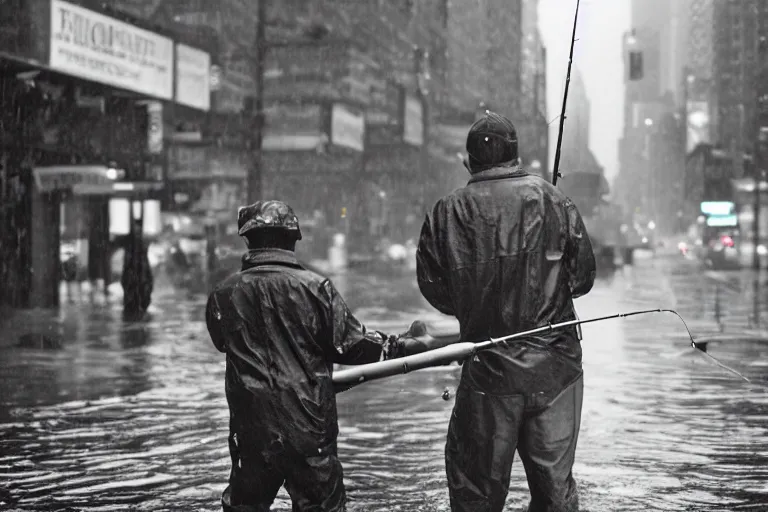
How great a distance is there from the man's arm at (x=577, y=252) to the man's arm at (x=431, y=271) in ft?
1.74

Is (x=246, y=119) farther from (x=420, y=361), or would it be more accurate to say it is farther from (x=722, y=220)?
(x=722, y=220)

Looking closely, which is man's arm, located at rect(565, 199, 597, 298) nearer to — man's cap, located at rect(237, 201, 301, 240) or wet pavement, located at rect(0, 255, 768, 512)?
man's cap, located at rect(237, 201, 301, 240)

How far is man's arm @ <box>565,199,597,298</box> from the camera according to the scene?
5191 millimetres

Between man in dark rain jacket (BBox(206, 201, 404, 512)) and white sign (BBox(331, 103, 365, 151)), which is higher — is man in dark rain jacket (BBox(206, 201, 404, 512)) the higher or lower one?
the lower one

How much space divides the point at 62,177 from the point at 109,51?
10.7 feet

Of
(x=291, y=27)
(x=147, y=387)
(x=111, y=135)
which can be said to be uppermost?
(x=291, y=27)

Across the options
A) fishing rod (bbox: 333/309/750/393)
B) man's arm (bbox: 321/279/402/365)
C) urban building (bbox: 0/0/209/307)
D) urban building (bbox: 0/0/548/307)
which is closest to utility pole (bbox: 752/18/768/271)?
urban building (bbox: 0/0/548/307)

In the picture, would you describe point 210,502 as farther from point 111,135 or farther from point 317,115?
point 317,115

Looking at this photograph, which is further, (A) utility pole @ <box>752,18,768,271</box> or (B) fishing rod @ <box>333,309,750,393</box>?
(A) utility pole @ <box>752,18,768,271</box>

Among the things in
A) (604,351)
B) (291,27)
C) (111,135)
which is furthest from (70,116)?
(291,27)

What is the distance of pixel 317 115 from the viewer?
233ft

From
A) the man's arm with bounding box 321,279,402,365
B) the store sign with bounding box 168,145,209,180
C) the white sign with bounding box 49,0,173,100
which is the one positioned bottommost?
the man's arm with bounding box 321,279,402,365

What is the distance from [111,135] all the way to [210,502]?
25.0 meters

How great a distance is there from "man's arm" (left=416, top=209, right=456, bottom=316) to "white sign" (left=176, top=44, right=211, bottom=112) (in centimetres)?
2781
